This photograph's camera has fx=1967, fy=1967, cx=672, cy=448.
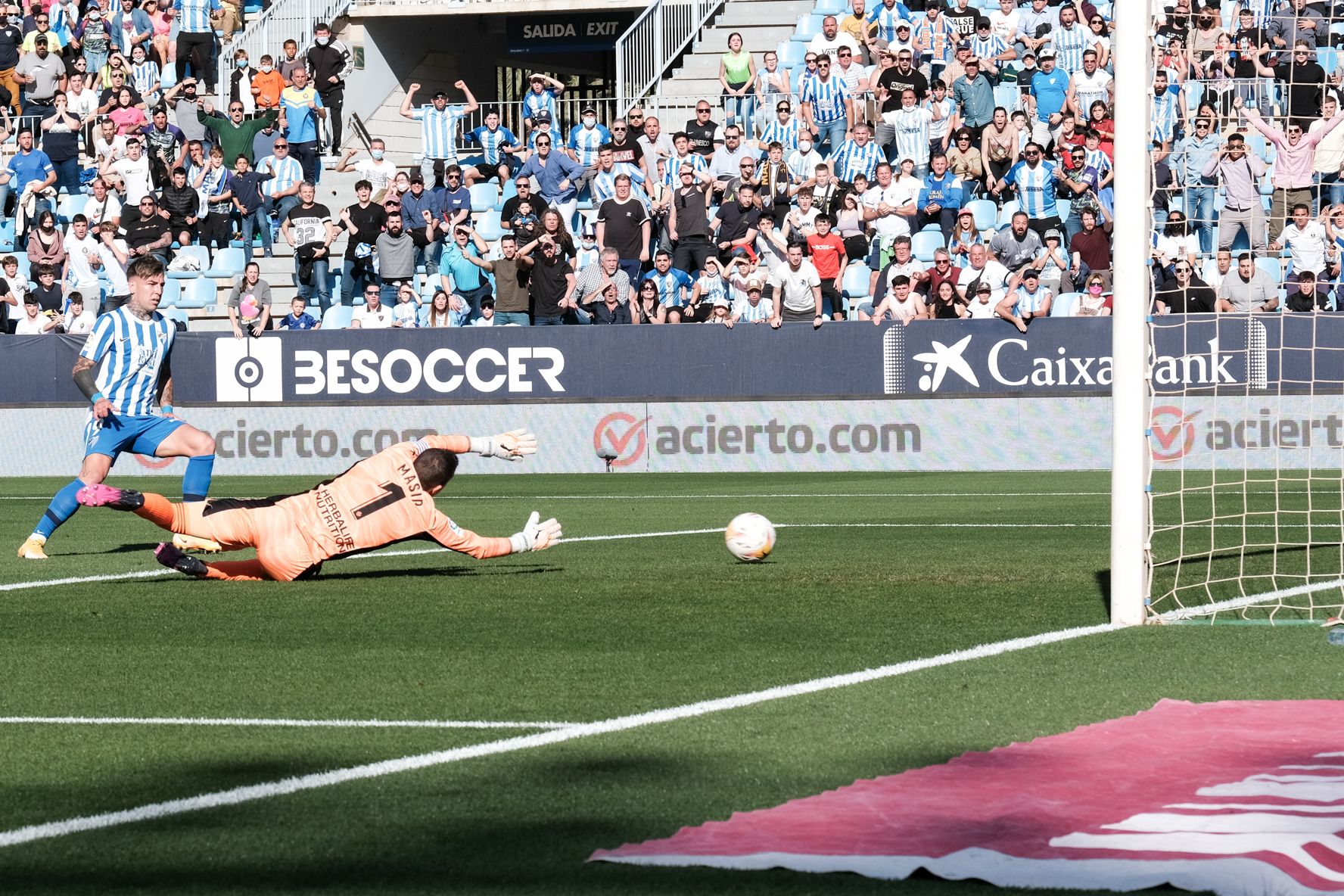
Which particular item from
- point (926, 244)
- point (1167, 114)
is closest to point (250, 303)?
point (926, 244)

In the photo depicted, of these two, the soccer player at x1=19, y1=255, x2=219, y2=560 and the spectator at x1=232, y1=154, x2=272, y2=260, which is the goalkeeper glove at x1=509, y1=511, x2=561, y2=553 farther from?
the spectator at x1=232, y1=154, x2=272, y2=260

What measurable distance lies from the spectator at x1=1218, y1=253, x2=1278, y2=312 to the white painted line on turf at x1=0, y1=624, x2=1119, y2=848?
33.3ft

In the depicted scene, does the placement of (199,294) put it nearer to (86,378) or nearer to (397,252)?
(397,252)

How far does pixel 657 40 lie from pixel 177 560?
926 inches

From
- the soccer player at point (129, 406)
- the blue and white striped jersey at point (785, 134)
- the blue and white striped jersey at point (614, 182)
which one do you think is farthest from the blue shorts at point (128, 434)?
the blue and white striped jersey at point (785, 134)

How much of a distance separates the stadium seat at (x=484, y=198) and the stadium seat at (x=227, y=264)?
11.2 ft

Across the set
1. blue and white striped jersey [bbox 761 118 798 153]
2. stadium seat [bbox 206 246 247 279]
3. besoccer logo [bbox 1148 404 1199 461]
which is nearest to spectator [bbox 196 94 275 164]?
stadium seat [bbox 206 246 247 279]

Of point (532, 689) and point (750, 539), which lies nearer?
point (532, 689)

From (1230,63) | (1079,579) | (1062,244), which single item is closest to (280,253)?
(1062,244)

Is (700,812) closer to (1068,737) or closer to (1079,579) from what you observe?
(1068,737)

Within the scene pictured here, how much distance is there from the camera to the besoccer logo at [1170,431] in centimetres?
2045

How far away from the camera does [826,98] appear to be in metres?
26.6

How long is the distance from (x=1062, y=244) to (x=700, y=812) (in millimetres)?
20199

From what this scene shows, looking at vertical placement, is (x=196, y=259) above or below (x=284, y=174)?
below
